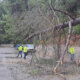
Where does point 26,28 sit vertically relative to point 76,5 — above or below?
below

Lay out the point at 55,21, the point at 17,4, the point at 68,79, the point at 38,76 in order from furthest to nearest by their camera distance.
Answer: the point at 17,4
the point at 55,21
the point at 38,76
the point at 68,79

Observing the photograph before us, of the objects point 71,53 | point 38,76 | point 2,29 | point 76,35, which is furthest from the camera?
point 2,29

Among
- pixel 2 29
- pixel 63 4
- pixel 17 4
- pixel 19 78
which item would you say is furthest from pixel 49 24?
pixel 2 29

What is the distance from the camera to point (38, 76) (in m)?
13.1

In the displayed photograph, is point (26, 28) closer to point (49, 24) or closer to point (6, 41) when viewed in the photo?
point (49, 24)

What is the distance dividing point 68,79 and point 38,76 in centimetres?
180

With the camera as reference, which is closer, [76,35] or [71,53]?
[71,53]

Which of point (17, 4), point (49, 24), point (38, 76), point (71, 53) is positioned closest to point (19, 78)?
point (38, 76)

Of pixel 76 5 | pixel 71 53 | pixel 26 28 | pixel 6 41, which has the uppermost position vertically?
Answer: pixel 76 5

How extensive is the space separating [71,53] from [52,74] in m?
7.43

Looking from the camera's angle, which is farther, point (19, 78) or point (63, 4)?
point (63, 4)

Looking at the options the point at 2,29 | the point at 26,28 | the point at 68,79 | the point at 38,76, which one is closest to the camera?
the point at 68,79

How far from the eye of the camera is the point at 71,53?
67.7 ft

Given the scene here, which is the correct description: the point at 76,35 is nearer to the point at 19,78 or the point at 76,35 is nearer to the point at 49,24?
the point at 49,24
